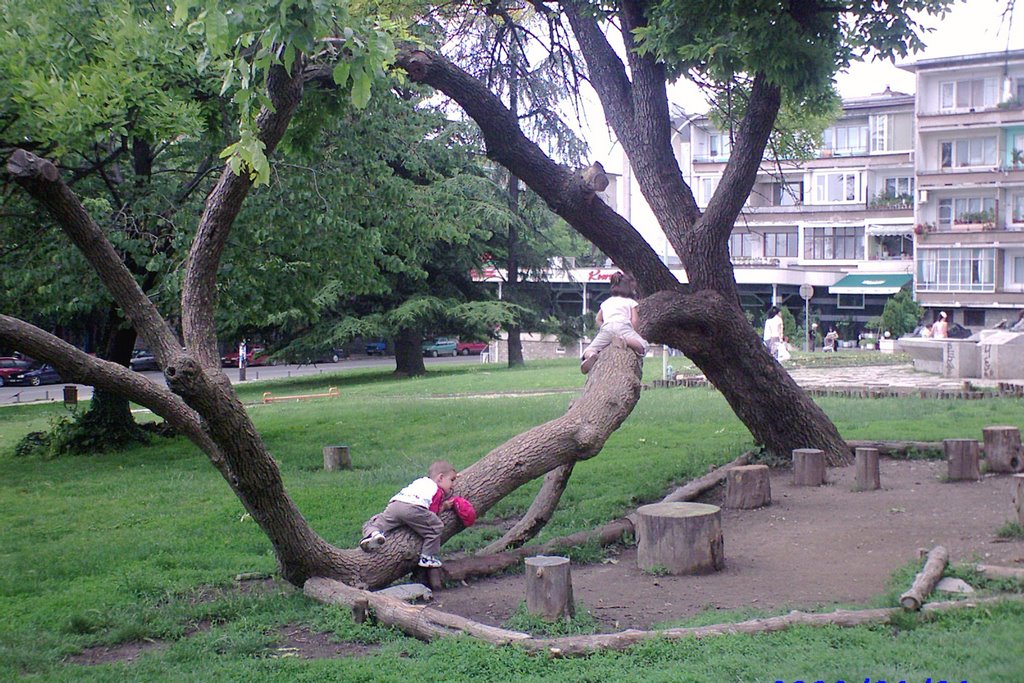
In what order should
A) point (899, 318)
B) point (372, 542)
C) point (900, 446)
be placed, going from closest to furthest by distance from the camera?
point (372, 542) → point (900, 446) → point (899, 318)

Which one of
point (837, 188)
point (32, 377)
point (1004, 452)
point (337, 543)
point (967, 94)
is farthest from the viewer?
point (837, 188)

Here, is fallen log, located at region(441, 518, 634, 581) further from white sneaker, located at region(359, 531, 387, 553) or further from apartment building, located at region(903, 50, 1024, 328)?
apartment building, located at region(903, 50, 1024, 328)

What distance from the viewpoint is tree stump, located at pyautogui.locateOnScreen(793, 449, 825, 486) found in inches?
435

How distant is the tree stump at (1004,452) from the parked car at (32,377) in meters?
40.9

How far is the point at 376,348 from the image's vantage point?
2611 inches

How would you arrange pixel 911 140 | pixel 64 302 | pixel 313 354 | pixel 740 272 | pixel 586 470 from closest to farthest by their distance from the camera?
pixel 586 470 < pixel 64 302 < pixel 313 354 < pixel 740 272 < pixel 911 140

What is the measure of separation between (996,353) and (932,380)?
1552mm

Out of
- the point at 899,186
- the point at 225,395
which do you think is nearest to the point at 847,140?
the point at 899,186

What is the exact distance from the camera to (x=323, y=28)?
19.1 ft

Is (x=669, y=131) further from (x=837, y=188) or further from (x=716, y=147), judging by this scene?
(x=716, y=147)

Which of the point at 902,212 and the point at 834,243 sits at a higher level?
the point at 902,212

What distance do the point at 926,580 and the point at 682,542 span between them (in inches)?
79.6

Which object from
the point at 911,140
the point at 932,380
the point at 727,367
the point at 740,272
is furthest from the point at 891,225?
the point at 727,367

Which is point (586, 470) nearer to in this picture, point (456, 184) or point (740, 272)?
point (456, 184)
